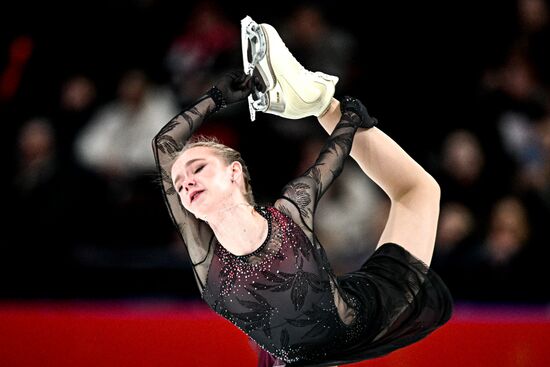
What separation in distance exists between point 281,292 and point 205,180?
14.2 inches

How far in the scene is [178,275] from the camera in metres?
4.05

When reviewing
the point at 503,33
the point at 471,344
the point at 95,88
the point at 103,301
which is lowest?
the point at 103,301

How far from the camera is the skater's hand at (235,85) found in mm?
2795

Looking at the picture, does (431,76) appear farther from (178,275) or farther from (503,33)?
(178,275)

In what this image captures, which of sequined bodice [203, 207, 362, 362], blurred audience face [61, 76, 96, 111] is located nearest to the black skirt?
sequined bodice [203, 207, 362, 362]

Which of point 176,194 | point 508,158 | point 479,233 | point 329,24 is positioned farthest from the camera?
point 329,24

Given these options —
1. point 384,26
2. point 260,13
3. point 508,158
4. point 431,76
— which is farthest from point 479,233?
point 260,13

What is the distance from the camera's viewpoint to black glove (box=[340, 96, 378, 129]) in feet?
9.12

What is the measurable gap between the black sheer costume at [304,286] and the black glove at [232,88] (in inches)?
1.2

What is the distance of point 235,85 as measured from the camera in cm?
283

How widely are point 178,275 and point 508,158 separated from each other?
174 centimetres

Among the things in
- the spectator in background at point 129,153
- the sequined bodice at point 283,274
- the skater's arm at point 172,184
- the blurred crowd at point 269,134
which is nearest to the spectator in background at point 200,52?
the blurred crowd at point 269,134

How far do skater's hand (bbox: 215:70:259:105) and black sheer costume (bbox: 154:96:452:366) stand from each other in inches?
2.3

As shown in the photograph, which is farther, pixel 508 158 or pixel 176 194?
pixel 508 158
